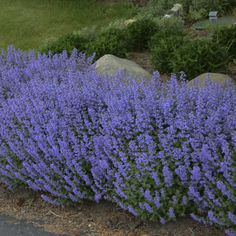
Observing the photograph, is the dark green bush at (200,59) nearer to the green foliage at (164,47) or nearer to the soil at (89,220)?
the green foliage at (164,47)

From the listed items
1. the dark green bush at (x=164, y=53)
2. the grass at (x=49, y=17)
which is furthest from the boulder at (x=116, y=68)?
the grass at (x=49, y=17)

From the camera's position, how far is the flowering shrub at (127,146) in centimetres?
317

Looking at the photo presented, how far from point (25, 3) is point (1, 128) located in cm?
872

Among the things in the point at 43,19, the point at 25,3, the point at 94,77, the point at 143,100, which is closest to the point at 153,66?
the point at 94,77

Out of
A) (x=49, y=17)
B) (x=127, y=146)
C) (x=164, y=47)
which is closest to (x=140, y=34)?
(x=164, y=47)

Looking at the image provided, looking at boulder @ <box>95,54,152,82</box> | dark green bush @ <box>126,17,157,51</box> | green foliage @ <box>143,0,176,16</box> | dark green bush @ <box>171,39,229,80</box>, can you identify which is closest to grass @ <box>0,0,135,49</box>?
green foliage @ <box>143,0,176,16</box>

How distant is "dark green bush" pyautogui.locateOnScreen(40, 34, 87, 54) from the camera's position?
251 inches

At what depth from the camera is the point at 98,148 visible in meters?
3.61

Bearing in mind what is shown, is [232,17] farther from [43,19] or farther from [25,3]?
[25,3]

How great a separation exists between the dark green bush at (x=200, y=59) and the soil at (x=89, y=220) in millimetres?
2137

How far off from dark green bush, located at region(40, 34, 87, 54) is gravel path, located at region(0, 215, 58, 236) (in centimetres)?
301

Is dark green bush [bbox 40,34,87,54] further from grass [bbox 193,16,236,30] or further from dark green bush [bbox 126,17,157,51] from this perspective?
grass [bbox 193,16,236,30]

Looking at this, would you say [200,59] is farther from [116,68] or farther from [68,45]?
[68,45]

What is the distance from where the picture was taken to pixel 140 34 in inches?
262
